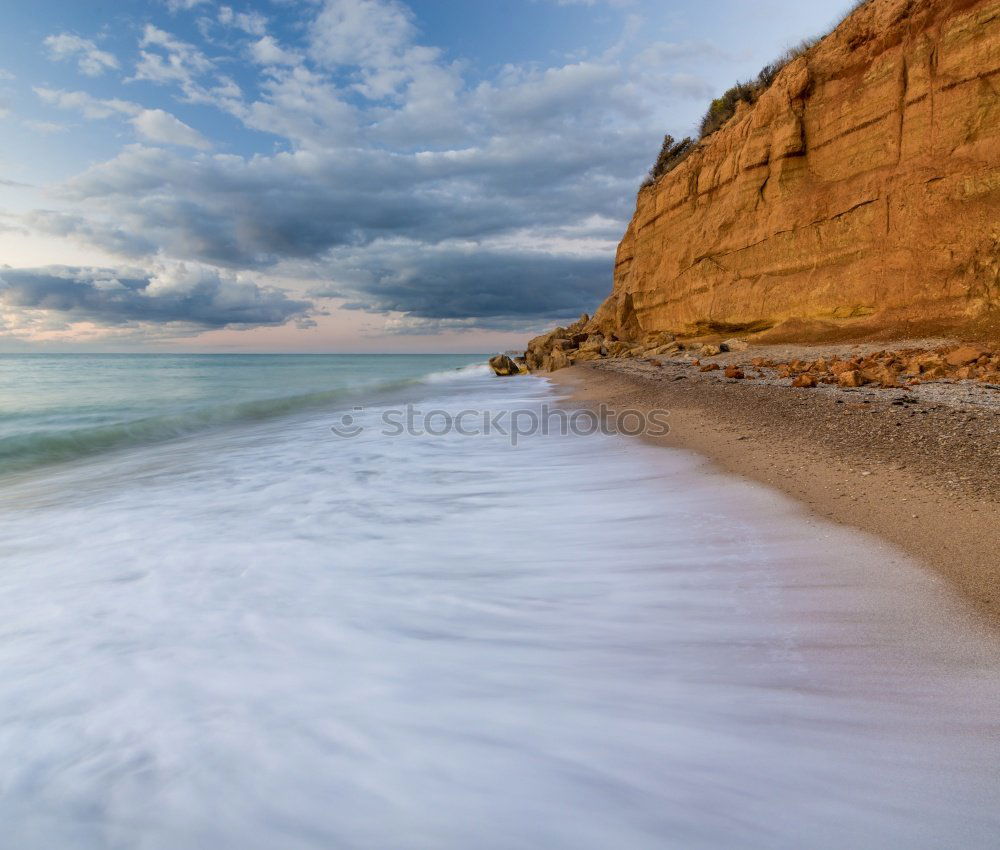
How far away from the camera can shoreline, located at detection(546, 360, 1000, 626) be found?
235cm

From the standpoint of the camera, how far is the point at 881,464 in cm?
347

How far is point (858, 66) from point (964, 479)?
15.9 metres

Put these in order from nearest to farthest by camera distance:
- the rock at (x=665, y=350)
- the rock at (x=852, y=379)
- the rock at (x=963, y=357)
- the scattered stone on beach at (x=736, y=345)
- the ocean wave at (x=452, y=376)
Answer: the rock at (x=852, y=379) < the rock at (x=963, y=357) < the scattered stone on beach at (x=736, y=345) < the rock at (x=665, y=350) < the ocean wave at (x=452, y=376)

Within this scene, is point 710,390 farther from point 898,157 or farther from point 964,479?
point 898,157

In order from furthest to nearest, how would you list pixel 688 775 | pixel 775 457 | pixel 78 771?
pixel 775 457, pixel 78 771, pixel 688 775

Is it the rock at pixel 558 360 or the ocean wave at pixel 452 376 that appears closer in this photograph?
the rock at pixel 558 360

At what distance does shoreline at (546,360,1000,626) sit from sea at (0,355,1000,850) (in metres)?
0.19

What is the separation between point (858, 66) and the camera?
541 inches

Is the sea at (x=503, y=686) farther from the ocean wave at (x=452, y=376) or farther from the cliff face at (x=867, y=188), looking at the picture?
the ocean wave at (x=452, y=376)

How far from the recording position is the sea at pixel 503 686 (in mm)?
1350

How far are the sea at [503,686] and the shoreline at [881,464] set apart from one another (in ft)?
0.64

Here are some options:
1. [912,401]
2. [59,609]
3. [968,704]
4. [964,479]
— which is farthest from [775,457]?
[59,609]

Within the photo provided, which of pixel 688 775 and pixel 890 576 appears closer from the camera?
pixel 688 775

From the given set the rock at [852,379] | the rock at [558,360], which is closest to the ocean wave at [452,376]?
the rock at [558,360]
